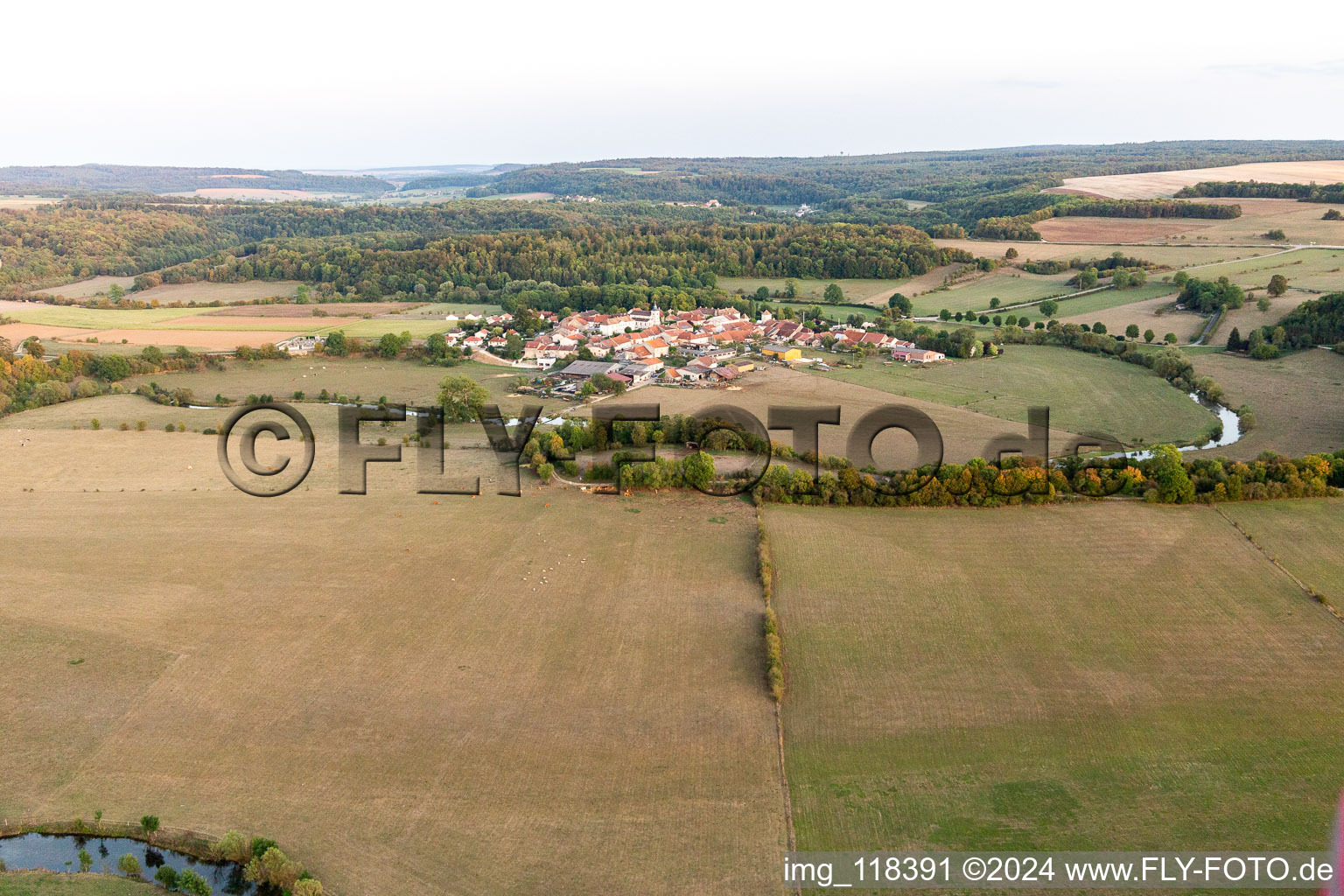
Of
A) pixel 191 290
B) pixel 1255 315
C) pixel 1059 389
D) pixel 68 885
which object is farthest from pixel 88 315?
pixel 1255 315

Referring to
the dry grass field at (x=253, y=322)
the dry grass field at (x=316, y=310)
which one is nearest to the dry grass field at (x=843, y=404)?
the dry grass field at (x=253, y=322)

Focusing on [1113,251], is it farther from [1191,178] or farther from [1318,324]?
[1191,178]

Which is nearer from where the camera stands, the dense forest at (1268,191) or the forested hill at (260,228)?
the dense forest at (1268,191)

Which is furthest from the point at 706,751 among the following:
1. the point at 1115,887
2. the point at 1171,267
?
the point at 1171,267

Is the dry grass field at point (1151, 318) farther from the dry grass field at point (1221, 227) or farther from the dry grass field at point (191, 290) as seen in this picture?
the dry grass field at point (191, 290)

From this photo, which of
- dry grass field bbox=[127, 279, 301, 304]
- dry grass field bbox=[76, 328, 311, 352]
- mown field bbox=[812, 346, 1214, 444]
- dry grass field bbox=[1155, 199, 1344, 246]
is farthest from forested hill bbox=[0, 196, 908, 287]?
mown field bbox=[812, 346, 1214, 444]
